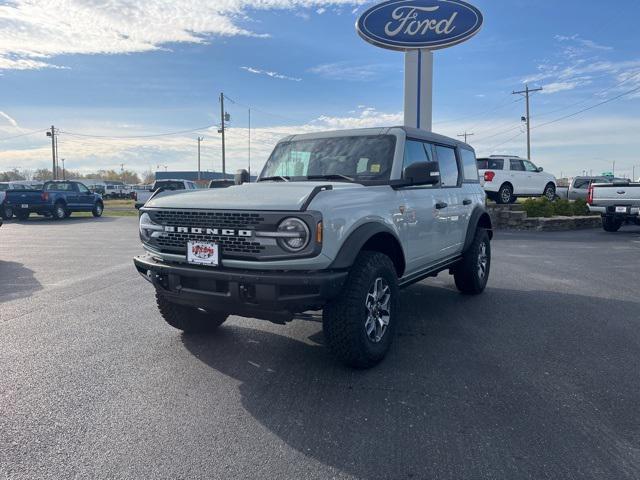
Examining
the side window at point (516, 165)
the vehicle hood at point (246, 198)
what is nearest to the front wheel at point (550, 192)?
the side window at point (516, 165)

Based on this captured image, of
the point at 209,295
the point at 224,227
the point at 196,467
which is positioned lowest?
the point at 196,467

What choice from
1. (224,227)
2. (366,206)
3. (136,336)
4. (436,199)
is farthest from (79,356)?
(436,199)

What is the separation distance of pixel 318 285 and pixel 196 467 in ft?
4.29

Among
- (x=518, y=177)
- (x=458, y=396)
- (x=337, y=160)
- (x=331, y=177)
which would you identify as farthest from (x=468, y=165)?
(x=518, y=177)

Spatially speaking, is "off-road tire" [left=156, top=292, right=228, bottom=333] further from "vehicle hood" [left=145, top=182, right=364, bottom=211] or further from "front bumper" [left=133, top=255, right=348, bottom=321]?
"vehicle hood" [left=145, top=182, right=364, bottom=211]

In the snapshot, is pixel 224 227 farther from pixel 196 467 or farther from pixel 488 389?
pixel 488 389

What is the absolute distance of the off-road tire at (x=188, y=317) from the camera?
14.7ft

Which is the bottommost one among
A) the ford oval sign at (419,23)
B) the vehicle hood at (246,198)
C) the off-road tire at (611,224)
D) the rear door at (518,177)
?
the off-road tire at (611,224)

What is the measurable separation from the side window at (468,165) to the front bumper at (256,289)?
11.5ft

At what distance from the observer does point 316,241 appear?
131 inches

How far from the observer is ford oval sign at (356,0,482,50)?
14.2m

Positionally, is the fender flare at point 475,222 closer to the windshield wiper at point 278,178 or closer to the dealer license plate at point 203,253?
the windshield wiper at point 278,178

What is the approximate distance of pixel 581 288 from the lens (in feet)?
23.0

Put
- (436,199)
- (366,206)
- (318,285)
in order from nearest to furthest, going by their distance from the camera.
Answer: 1. (318,285)
2. (366,206)
3. (436,199)
